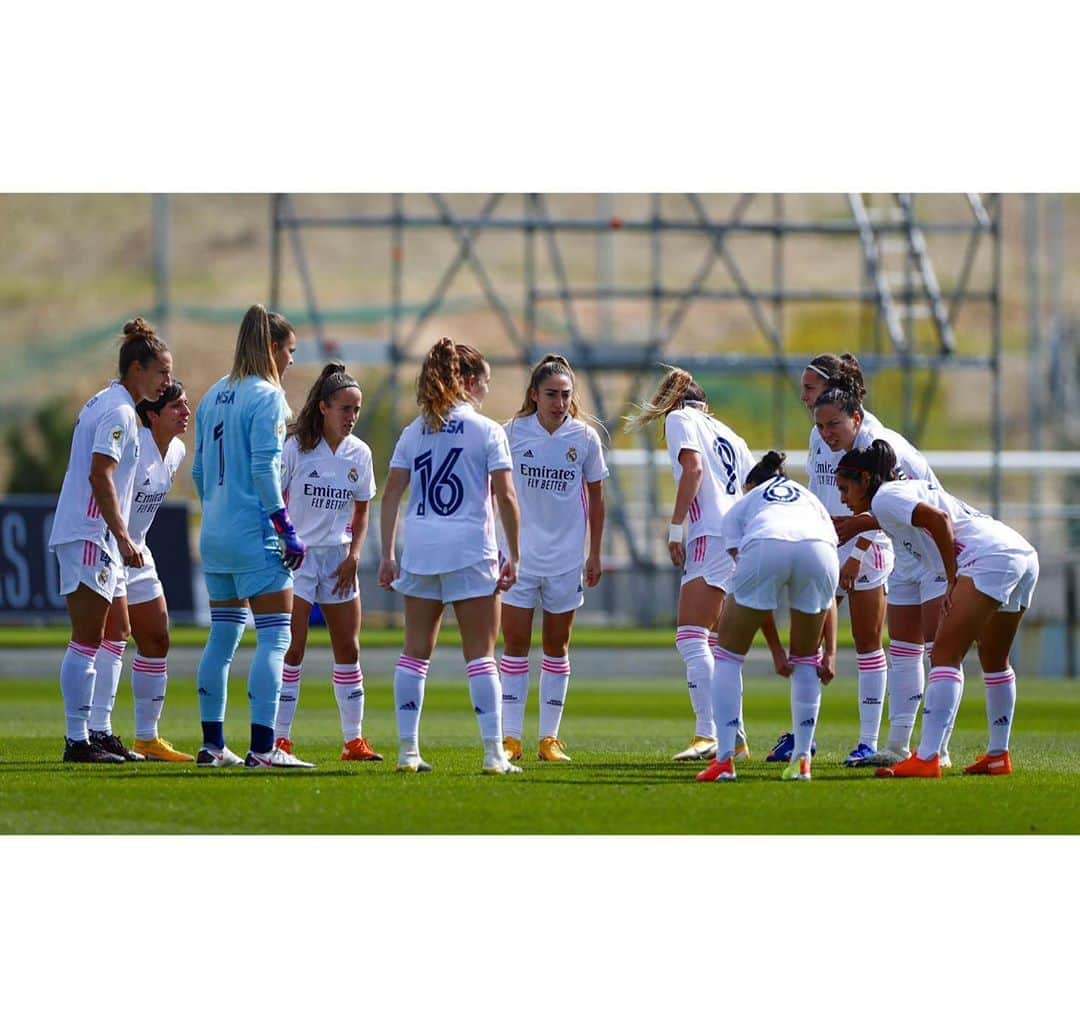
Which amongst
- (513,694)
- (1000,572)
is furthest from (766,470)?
(513,694)

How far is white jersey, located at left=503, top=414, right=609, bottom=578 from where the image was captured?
11.2m

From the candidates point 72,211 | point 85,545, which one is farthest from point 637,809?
point 72,211

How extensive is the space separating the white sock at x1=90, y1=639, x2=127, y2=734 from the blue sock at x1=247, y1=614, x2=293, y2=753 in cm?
112

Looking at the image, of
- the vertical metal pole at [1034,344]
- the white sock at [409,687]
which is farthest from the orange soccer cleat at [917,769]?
the vertical metal pole at [1034,344]

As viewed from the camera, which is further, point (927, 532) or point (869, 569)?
point (869, 569)

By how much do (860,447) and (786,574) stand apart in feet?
5.04

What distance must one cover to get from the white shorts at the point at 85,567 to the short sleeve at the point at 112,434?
1.66 ft

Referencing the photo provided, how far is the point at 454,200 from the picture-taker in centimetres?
9281

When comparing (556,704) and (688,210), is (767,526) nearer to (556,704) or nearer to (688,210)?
(556,704)

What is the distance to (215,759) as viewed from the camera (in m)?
10.4

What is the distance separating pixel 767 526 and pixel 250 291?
277 feet

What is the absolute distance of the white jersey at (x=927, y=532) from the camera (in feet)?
32.0

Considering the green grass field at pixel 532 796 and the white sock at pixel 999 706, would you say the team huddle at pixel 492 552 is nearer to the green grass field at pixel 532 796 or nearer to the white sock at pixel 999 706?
the white sock at pixel 999 706

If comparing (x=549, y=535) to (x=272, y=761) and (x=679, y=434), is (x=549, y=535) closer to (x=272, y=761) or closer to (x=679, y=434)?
(x=679, y=434)
